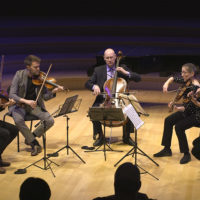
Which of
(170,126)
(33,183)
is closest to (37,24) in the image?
(170,126)

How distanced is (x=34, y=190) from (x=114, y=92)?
3.24 metres

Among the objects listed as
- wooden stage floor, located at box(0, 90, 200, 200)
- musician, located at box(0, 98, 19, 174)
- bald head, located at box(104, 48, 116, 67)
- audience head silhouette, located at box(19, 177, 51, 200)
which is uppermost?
bald head, located at box(104, 48, 116, 67)

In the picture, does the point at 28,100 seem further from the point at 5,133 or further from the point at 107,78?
the point at 107,78

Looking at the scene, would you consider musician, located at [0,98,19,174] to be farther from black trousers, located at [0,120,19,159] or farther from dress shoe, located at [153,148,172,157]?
dress shoe, located at [153,148,172,157]

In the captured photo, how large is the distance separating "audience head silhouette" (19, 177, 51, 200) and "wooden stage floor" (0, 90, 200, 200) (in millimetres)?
1961

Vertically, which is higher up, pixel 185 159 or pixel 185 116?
pixel 185 116

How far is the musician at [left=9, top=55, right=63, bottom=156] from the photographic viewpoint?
195 inches

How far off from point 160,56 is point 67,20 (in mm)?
3637

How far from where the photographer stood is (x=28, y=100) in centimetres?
493

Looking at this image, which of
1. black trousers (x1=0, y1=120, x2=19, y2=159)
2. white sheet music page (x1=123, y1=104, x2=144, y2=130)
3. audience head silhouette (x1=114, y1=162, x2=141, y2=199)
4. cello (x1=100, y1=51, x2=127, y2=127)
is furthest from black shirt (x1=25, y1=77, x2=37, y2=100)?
audience head silhouette (x1=114, y1=162, x2=141, y2=199)

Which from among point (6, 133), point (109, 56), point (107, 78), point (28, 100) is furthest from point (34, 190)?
point (107, 78)

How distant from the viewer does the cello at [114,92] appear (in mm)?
5025

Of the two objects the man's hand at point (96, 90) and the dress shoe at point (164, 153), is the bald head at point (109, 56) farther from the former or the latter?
the dress shoe at point (164, 153)

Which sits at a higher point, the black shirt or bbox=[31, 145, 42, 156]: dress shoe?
the black shirt
